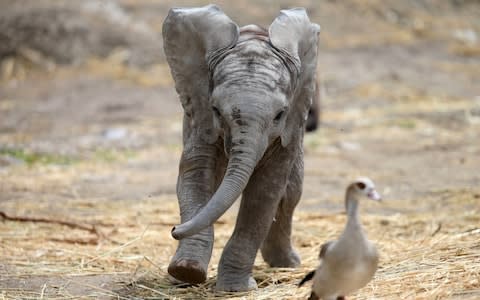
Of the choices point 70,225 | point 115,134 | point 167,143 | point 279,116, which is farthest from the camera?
point 115,134

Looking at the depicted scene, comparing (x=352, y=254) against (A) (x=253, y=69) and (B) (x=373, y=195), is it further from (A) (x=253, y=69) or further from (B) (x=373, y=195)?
(A) (x=253, y=69)

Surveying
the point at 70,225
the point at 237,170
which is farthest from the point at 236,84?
the point at 70,225

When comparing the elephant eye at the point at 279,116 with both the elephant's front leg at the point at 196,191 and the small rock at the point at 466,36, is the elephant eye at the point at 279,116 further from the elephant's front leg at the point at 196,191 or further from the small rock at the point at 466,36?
the small rock at the point at 466,36

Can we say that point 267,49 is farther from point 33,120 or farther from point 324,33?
→ point 324,33

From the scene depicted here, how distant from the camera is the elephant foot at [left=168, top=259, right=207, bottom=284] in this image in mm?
5445

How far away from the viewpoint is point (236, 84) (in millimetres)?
5297

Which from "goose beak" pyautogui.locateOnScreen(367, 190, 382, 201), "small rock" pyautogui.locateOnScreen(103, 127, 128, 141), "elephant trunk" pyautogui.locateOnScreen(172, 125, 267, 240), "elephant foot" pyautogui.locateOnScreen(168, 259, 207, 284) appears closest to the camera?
"goose beak" pyautogui.locateOnScreen(367, 190, 382, 201)

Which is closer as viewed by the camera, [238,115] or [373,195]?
[373,195]

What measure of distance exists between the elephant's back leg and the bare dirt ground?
0.40m

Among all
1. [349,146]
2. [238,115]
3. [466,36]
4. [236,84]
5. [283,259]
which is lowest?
[466,36]

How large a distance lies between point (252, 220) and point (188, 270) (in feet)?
1.80

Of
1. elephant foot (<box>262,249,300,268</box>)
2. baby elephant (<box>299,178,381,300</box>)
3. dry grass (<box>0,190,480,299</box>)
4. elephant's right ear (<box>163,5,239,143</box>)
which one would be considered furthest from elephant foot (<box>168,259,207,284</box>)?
baby elephant (<box>299,178,381,300</box>)

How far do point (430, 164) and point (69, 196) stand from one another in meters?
4.52

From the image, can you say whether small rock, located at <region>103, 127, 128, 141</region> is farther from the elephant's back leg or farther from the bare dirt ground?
the elephant's back leg
